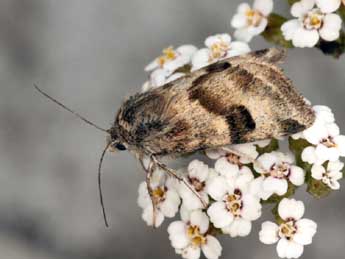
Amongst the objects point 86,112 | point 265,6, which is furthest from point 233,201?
point 86,112

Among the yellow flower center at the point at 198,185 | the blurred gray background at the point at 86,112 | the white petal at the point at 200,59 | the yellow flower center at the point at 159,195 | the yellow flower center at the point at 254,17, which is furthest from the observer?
the blurred gray background at the point at 86,112

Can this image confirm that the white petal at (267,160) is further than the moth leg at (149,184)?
No

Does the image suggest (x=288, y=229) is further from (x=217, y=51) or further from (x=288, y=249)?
(x=217, y=51)

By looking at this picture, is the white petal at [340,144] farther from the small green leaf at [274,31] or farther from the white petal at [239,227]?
the small green leaf at [274,31]

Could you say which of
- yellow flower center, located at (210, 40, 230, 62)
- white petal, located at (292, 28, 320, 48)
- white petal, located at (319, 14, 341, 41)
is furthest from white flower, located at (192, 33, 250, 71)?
Answer: white petal, located at (319, 14, 341, 41)

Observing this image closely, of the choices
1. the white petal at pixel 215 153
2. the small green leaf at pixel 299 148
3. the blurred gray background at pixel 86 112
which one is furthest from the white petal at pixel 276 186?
the blurred gray background at pixel 86 112

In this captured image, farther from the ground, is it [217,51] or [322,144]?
[217,51]
